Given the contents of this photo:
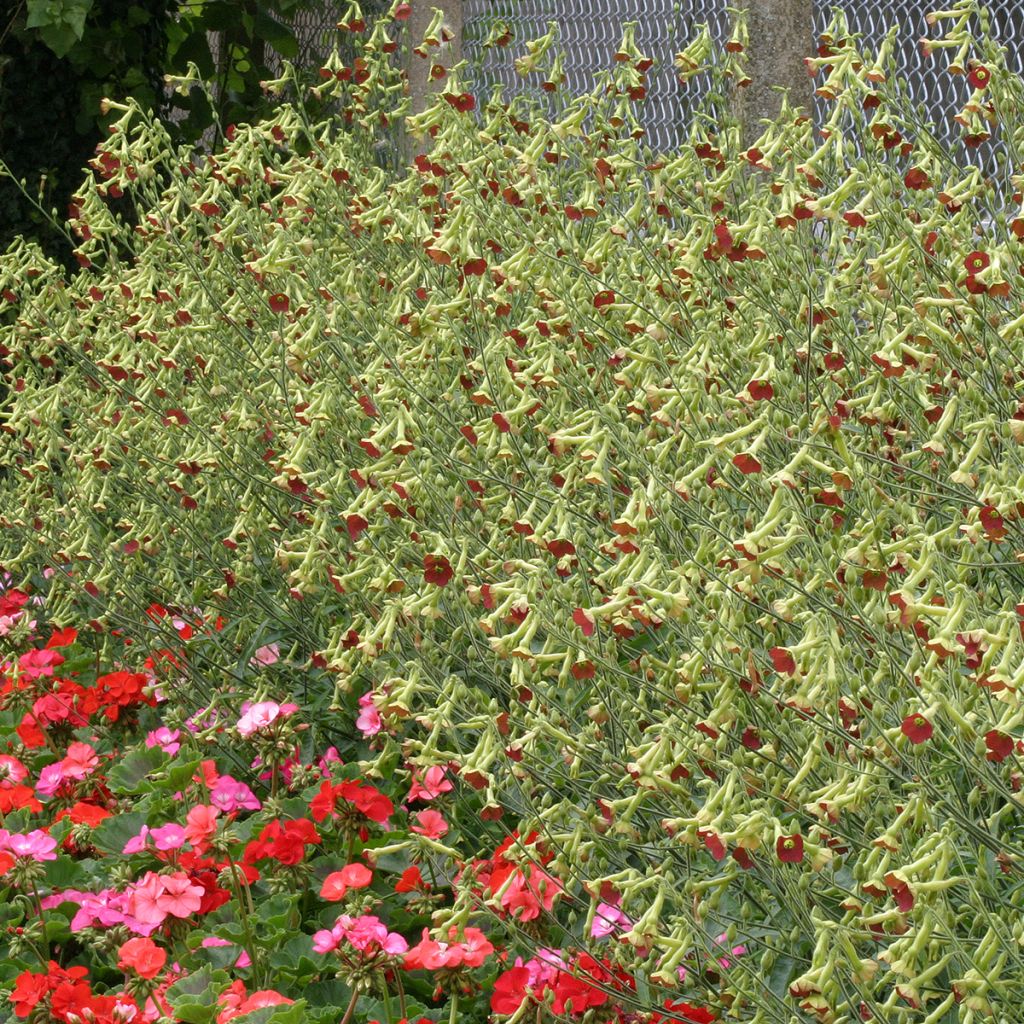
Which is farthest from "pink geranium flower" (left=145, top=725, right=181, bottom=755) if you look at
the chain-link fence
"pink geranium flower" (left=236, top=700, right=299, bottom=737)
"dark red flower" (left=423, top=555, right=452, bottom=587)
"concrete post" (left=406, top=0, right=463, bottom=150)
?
"concrete post" (left=406, top=0, right=463, bottom=150)

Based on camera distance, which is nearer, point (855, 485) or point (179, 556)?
point (855, 485)

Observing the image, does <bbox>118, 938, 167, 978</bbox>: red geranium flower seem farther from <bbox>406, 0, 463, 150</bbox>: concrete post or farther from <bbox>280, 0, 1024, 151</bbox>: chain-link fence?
<bbox>406, 0, 463, 150</bbox>: concrete post

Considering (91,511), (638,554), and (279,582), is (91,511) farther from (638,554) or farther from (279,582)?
(638,554)

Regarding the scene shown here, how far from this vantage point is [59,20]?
22.2 feet

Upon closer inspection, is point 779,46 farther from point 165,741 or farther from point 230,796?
point 230,796

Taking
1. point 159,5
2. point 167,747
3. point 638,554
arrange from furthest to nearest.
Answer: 1. point 159,5
2. point 167,747
3. point 638,554

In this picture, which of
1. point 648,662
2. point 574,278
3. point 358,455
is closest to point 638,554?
point 648,662

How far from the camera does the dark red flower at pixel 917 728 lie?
1.57 meters

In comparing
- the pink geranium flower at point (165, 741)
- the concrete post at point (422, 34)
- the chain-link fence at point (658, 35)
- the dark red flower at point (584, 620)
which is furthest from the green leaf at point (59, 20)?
the dark red flower at point (584, 620)

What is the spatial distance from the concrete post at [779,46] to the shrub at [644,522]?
→ 76cm

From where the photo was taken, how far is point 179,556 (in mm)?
3918

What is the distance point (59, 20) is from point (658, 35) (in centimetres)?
257

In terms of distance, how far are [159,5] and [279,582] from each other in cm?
490

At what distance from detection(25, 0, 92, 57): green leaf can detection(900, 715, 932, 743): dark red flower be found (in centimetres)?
595
